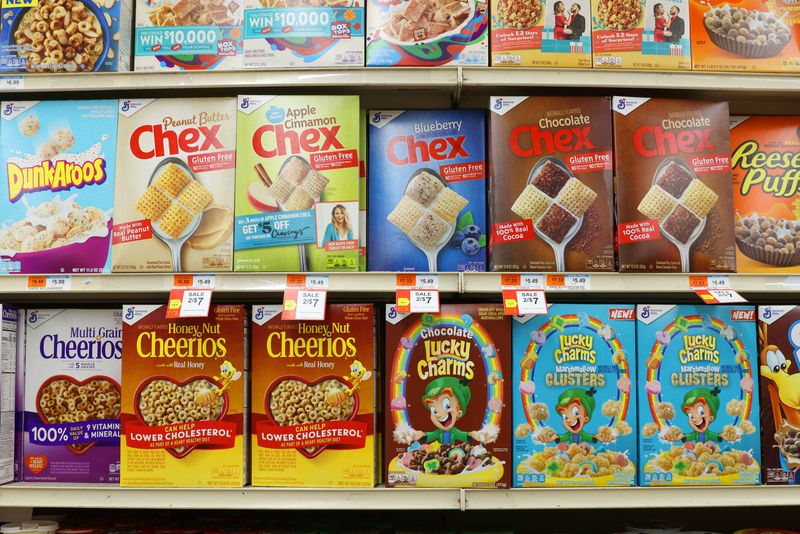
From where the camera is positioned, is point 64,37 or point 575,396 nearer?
point 575,396

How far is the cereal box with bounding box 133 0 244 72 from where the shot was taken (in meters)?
1.94

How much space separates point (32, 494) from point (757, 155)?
231 centimetres

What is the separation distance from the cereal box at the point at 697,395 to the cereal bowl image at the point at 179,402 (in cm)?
117

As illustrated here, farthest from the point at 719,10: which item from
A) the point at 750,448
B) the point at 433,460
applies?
the point at 433,460

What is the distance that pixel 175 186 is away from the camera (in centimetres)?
190

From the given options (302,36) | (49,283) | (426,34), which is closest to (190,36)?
(302,36)

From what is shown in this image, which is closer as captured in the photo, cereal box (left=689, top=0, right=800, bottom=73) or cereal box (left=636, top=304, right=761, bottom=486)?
cereal box (left=636, top=304, right=761, bottom=486)

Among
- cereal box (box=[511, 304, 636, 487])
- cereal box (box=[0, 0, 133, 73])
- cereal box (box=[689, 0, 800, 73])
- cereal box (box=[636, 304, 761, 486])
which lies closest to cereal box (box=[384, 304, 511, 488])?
cereal box (box=[511, 304, 636, 487])

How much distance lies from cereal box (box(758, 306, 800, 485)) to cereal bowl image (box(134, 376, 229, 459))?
58.8 inches

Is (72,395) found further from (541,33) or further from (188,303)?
(541,33)

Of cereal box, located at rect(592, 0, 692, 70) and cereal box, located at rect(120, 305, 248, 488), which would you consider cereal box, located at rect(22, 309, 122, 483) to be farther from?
cereal box, located at rect(592, 0, 692, 70)

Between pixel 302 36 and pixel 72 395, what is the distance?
123cm

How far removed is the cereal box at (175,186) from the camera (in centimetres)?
188

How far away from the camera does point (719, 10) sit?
6.47 ft
